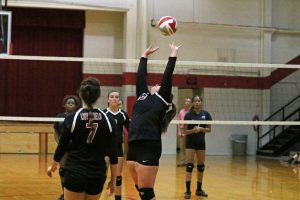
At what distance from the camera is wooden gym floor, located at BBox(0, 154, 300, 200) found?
8883mm

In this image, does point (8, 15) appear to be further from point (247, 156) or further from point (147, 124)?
point (247, 156)

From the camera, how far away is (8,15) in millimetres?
12805

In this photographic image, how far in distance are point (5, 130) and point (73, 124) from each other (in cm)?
1382

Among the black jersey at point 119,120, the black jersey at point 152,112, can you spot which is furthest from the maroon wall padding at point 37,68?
the black jersey at point 152,112

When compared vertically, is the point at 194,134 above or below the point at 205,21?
below

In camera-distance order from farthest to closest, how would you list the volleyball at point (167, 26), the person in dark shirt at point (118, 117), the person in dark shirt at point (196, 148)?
the person in dark shirt at point (196, 148), the person in dark shirt at point (118, 117), the volleyball at point (167, 26)

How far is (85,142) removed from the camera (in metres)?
4.19

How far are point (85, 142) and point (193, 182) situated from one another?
22.7 ft

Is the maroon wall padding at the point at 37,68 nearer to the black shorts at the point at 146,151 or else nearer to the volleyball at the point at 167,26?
the volleyball at the point at 167,26

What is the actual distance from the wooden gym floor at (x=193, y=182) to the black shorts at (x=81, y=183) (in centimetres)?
424

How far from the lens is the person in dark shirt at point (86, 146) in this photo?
13.7 feet

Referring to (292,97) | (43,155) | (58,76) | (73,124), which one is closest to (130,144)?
(73,124)

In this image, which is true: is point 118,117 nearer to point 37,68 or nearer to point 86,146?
point 86,146

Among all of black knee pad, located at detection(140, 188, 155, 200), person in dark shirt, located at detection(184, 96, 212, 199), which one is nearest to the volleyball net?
person in dark shirt, located at detection(184, 96, 212, 199)
